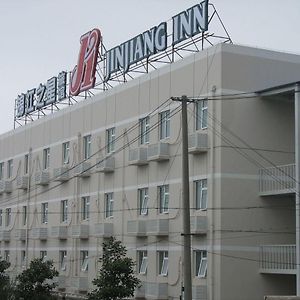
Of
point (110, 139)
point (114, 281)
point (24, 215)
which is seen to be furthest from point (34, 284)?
point (24, 215)

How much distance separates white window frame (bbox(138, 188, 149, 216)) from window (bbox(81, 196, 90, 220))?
555 centimetres

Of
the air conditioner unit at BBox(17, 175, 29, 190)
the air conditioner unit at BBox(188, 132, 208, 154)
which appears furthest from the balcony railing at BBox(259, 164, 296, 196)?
the air conditioner unit at BBox(17, 175, 29, 190)

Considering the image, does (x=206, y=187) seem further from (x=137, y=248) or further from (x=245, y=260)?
(x=137, y=248)

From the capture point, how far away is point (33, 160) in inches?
1853

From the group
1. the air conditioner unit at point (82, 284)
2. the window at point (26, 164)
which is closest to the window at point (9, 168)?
the window at point (26, 164)

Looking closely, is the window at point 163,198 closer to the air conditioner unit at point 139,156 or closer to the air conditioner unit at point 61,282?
the air conditioner unit at point 139,156

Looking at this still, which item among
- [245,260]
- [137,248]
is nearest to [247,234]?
[245,260]

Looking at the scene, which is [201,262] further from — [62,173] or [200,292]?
[62,173]

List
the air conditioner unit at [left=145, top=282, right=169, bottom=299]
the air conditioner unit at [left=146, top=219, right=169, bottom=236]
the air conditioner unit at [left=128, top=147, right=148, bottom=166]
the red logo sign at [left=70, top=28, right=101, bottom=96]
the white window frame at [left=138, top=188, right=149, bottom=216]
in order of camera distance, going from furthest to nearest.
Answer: the red logo sign at [left=70, top=28, right=101, bottom=96] < the white window frame at [left=138, top=188, right=149, bottom=216] < the air conditioner unit at [left=128, top=147, right=148, bottom=166] < the air conditioner unit at [left=146, top=219, right=169, bottom=236] < the air conditioner unit at [left=145, top=282, right=169, bottom=299]

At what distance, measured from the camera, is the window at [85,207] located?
3944cm

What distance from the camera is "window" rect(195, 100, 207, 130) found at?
30250 mm

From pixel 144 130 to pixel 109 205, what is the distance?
16.5 feet

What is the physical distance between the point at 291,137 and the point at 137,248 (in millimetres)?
8847

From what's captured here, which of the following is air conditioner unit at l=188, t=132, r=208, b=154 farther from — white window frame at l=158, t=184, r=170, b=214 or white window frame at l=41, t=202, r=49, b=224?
white window frame at l=41, t=202, r=49, b=224
